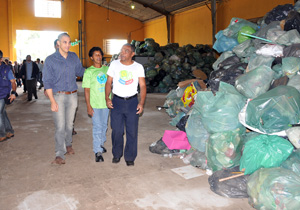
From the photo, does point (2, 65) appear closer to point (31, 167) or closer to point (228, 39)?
point (31, 167)

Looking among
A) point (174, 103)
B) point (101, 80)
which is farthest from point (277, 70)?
point (174, 103)

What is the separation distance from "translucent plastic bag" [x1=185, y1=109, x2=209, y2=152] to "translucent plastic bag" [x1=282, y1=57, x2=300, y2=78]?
1.20 metres

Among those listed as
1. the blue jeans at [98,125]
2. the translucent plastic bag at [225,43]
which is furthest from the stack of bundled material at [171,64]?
the blue jeans at [98,125]

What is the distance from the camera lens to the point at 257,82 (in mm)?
3277

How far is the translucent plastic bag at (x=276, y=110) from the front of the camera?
2.80 meters

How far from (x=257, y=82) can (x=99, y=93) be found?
1985mm

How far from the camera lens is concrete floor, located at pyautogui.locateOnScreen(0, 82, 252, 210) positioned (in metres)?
2.71

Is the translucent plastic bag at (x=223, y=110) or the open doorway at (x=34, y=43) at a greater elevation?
the open doorway at (x=34, y=43)

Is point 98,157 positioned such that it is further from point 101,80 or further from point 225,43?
point 225,43

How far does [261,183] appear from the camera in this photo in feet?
8.34

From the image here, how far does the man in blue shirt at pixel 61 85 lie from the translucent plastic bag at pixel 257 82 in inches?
84.6

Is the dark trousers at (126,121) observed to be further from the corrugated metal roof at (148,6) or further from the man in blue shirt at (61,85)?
the corrugated metal roof at (148,6)

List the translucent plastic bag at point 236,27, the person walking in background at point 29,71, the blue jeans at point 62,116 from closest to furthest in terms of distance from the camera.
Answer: the blue jeans at point 62,116 → the translucent plastic bag at point 236,27 → the person walking in background at point 29,71

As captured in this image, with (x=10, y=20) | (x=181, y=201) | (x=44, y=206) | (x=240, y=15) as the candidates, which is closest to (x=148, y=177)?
(x=181, y=201)
